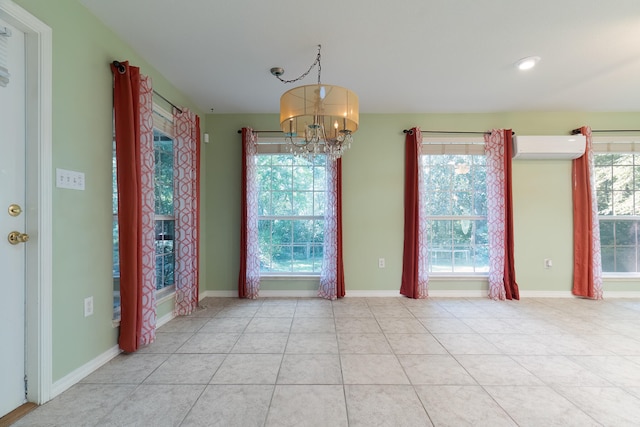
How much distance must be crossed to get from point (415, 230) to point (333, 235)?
109cm

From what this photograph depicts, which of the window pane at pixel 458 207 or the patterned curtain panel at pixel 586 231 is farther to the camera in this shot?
the window pane at pixel 458 207

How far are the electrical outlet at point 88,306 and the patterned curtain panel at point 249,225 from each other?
1842 millimetres

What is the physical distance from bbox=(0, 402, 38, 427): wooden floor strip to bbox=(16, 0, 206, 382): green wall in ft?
0.51

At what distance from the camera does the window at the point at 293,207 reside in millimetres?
3977

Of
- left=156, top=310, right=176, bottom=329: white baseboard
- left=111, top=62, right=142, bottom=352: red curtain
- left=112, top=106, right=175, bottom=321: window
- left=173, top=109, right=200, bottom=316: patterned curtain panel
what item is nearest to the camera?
left=111, top=62, right=142, bottom=352: red curtain

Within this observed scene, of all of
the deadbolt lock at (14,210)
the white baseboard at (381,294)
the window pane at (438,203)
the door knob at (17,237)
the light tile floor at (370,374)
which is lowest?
the light tile floor at (370,374)

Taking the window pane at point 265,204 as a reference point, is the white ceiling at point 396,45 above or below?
above

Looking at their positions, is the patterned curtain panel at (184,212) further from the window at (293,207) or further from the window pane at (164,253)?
the window at (293,207)

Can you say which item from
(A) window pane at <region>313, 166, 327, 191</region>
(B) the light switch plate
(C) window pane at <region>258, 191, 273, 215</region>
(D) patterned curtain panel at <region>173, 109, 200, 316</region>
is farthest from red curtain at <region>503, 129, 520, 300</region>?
(B) the light switch plate

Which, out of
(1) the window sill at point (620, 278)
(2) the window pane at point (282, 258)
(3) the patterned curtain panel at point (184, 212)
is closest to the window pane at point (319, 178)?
(2) the window pane at point (282, 258)

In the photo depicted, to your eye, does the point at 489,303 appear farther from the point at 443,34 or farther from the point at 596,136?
the point at 443,34

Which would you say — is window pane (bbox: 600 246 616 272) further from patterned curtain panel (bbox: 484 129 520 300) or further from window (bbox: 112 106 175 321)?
window (bbox: 112 106 175 321)

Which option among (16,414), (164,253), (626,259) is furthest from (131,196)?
(626,259)

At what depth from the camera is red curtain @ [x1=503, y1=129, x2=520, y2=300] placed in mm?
3744
